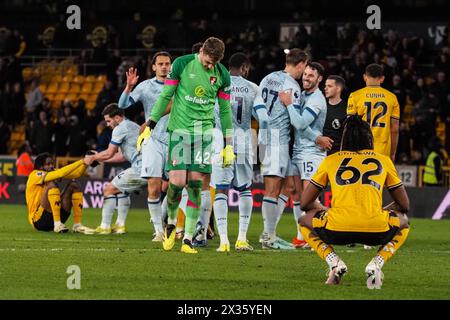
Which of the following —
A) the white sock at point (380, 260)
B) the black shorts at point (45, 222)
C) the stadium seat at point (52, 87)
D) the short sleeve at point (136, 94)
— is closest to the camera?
the white sock at point (380, 260)

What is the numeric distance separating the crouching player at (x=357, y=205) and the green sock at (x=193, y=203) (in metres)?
2.98

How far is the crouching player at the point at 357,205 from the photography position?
10086 millimetres

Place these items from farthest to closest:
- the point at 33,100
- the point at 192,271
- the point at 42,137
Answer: the point at 33,100 < the point at 42,137 < the point at 192,271

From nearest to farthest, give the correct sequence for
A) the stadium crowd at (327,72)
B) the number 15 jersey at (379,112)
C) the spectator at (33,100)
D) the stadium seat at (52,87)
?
1. the number 15 jersey at (379,112)
2. the stadium crowd at (327,72)
3. the spectator at (33,100)
4. the stadium seat at (52,87)

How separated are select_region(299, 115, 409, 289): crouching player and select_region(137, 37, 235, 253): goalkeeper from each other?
3034mm

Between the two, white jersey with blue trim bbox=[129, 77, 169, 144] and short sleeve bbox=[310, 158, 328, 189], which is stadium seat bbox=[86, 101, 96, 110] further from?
short sleeve bbox=[310, 158, 328, 189]

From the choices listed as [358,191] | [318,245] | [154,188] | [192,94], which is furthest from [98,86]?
[358,191]

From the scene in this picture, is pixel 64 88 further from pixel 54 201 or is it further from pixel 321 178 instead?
pixel 321 178

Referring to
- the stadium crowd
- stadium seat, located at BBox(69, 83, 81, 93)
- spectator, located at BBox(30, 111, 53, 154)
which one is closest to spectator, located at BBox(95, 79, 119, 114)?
the stadium crowd

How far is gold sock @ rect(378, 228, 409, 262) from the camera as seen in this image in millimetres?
10255

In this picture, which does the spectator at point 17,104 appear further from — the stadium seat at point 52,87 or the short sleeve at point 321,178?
the short sleeve at point 321,178

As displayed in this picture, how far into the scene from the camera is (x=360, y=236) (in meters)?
10.2

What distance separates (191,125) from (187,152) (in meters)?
0.32

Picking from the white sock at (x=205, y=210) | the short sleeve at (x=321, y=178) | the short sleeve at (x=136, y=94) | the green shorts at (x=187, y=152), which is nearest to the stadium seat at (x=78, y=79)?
the short sleeve at (x=136, y=94)
